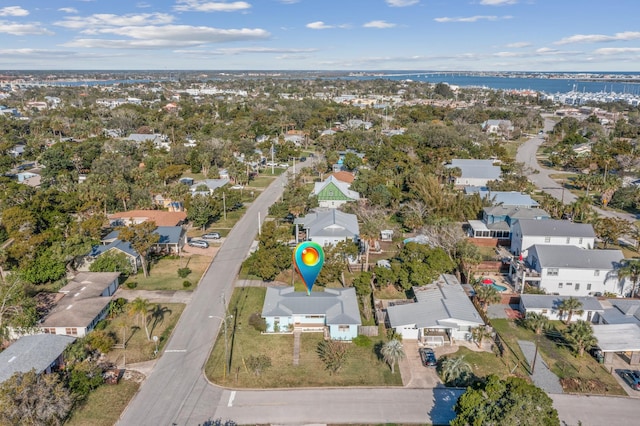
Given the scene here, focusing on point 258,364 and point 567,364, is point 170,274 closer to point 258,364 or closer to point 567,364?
point 258,364

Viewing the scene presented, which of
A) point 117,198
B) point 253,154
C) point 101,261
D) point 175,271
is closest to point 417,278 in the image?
point 175,271

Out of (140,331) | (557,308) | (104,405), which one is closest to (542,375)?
(557,308)

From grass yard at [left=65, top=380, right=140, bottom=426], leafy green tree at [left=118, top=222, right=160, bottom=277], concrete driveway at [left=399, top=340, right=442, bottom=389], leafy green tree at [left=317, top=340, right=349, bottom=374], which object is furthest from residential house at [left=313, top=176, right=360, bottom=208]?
grass yard at [left=65, top=380, right=140, bottom=426]

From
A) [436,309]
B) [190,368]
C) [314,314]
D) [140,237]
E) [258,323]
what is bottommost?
[190,368]

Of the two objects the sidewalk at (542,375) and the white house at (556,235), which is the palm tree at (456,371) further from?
the white house at (556,235)

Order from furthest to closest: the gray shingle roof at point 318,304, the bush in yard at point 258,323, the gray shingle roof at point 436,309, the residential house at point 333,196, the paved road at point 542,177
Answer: the residential house at point 333,196 → the paved road at point 542,177 → the bush in yard at point 258,323 → the gray shingle roof at point 318,304 → the gray shingle roof at point 436,309

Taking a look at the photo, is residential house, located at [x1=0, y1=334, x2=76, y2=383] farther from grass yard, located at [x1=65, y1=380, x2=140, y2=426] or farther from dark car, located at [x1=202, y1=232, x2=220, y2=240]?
dark car, located at [x1=202, y1=232, x2=220, y2=240]

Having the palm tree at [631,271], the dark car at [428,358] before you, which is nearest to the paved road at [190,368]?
the dark car at [428,358]
